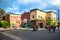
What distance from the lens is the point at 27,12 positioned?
5.85 ft

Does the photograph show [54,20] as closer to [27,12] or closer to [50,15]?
[50,15]

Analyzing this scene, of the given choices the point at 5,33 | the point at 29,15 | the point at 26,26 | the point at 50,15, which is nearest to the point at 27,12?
the point at 29,15

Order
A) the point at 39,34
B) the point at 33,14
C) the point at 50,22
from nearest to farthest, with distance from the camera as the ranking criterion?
1. the point at 33,14
2. the point at 50,22
3. the point at 39,34

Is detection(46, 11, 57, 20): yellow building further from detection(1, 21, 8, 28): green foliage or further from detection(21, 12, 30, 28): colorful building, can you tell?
detection(1, 21, 8, 28): green foliage

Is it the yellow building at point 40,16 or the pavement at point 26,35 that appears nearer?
the yellow building at point 40,16

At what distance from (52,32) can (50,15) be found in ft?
1.25

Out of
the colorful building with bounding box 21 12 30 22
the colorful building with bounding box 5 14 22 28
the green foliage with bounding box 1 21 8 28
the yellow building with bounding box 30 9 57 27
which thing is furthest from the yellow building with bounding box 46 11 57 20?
the green foliage with bounding box 1 21 8 28

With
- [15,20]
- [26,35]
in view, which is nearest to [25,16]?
[15,20]

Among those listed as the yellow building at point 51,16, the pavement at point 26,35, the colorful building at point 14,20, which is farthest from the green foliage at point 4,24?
the yellow building at point 51,16

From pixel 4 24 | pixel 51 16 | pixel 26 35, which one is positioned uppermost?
pixel 51 16

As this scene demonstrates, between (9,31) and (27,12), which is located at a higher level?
(27,12)

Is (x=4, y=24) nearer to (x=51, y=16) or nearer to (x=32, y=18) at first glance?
(x=32, y=18)

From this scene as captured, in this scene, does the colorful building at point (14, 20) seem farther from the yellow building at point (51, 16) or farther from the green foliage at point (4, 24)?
the yellow building at point (51, 16)

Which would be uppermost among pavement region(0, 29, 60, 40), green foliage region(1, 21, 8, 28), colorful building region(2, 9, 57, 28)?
colorful building region(2, 9, 57, 28)
